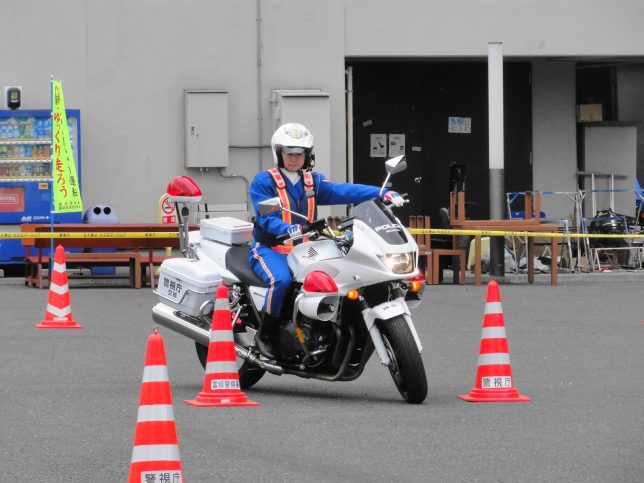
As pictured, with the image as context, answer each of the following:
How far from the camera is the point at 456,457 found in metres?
7.64

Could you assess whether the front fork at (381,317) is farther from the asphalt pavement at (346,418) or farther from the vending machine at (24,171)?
the vending machine at (24,171)

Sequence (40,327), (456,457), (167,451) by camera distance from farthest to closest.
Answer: (40,327), (456,457), (167,451)

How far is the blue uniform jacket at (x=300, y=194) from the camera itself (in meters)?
10.4

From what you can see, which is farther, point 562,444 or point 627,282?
point 627,282

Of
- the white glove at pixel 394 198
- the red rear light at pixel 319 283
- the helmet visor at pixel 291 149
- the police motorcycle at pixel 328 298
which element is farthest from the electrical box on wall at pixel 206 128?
the red rear light at pixel 319 283

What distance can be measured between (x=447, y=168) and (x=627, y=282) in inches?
238

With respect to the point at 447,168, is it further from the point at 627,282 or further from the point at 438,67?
the point at 627,282

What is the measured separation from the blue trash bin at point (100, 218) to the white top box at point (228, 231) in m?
12.9

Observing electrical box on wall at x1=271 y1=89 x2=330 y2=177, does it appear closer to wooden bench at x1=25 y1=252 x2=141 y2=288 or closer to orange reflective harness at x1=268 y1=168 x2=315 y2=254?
wooden bench at x1=25 y1=252 x2=141 y2=288

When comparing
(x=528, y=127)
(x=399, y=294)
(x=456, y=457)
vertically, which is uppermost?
(x=528, y=127)

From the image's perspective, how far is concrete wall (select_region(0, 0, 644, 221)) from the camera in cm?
2488

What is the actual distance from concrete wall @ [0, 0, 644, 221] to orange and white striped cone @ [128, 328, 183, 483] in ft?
63.2

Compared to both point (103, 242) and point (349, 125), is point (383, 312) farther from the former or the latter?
point (349, 125)

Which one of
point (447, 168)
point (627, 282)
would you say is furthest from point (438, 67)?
point (627, 282)
